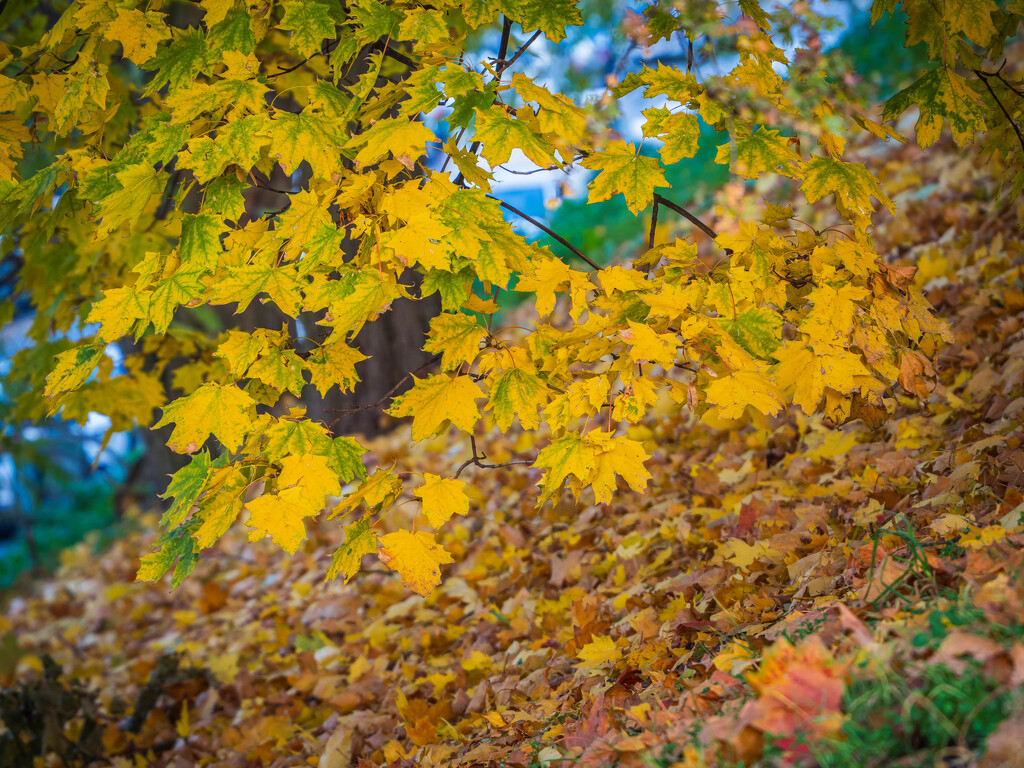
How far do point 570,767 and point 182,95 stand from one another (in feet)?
5.54

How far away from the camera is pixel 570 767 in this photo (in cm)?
152

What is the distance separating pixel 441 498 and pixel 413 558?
15 centimetres

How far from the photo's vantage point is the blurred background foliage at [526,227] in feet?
12.8

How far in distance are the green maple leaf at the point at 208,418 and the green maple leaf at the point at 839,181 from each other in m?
1.42

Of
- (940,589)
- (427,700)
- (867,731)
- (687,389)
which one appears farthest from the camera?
(427,700)

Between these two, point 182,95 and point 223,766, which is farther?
point 223,766

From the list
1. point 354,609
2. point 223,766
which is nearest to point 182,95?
point 223,766

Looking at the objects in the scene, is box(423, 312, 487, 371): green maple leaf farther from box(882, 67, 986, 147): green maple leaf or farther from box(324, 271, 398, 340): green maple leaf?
box(882, 67, 986, 147): green maple leaf

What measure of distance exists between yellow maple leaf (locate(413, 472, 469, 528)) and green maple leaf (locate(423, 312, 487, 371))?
0.91ft

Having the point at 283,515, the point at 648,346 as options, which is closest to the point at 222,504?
the point at 283,515

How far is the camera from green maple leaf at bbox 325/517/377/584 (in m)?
1.59

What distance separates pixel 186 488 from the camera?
1618 millimetres

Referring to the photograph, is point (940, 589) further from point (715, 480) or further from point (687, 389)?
point (715, 480)

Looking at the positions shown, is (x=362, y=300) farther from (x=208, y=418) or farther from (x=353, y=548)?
(x=353, y=548)
